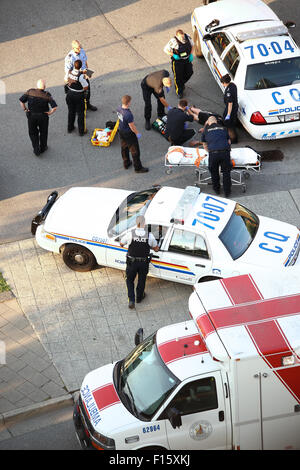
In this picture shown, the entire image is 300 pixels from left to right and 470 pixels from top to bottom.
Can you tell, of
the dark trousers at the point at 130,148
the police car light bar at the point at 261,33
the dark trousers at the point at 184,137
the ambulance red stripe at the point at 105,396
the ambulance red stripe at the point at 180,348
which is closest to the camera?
the ambulance red stripe at the point at 180,348

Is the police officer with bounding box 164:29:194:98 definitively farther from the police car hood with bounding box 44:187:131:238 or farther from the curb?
the curb

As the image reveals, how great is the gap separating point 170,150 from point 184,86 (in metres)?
3.16

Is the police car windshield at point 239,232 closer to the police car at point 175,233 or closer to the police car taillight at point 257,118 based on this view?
the police car at point 175,233

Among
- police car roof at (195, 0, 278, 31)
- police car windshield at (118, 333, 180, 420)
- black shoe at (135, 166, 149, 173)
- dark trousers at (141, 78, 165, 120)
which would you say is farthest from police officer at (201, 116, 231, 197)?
police car windshield at (118, 333, 180, 420)

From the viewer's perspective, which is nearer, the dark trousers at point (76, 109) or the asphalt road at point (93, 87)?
the asphalt road at point (93, 87)

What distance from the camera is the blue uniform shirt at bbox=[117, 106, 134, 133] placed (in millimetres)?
13766

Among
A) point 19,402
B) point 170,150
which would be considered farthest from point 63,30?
point 19,402

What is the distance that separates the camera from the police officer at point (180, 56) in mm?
15969

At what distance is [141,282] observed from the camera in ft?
37.9

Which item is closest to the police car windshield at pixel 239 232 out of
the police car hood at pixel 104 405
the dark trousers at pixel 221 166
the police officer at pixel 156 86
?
the dark trousers at pixel 221 166

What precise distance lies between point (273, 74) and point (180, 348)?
833 cm

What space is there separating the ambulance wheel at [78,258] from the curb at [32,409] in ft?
8.76

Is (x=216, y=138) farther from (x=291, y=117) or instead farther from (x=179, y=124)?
(x=291, y=117)
